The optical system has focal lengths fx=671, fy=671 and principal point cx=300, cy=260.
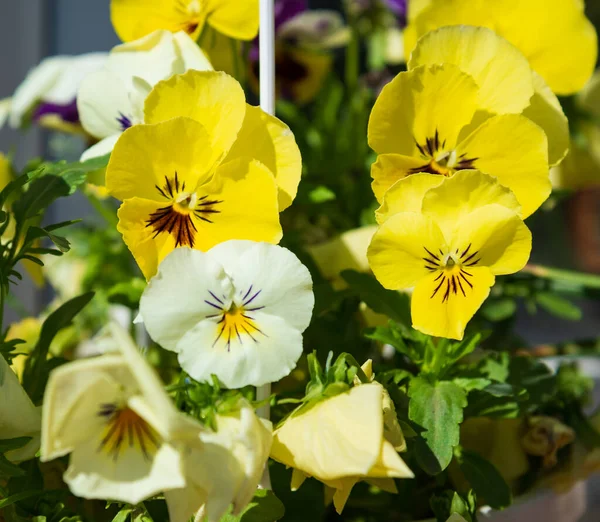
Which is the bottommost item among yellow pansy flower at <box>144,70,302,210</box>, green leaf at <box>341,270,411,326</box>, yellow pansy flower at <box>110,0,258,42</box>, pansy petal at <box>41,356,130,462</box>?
green leaf at <box>341,270,411,326</box>

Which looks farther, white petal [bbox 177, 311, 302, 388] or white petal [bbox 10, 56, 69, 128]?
white petal [bbox 10, 56, 69, 128]

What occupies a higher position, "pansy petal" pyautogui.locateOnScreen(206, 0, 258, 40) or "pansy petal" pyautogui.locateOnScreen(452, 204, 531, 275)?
"pansy petal" pyautogui.locateOnScreen(206, 0, 258, 40)

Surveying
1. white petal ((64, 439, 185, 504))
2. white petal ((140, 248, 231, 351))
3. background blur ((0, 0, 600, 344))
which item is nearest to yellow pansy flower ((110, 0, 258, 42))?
white petal ((140, 248, 231, 351))

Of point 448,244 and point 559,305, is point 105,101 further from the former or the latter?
point 559,305

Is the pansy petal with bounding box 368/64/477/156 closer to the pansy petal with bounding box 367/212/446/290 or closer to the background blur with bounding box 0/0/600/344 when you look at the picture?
the pansy petal with bounding box 367/212/446/290

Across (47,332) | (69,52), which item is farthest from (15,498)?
(69,52)

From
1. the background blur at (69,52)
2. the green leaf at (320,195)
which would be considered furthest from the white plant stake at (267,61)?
the background blur at (69,52)

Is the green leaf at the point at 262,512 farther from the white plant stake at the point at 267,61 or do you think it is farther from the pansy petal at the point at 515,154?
the pansy petal at the point at 515,154

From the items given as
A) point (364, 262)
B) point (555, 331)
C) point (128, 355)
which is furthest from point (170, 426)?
point (555, 331)
